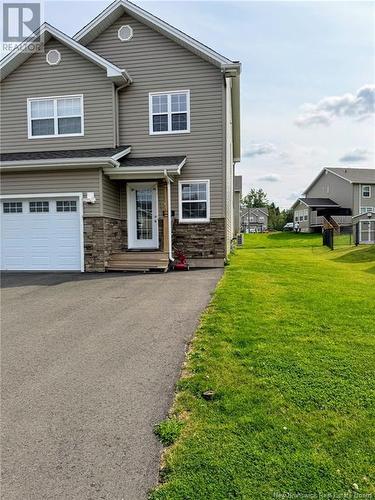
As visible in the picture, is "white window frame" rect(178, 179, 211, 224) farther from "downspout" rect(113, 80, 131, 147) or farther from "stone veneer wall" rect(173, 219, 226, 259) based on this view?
"downspout" rect(113, 80, 131, 147)

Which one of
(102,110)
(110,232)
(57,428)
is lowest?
(57,428)

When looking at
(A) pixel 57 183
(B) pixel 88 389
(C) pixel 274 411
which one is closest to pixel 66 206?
(A) pixel 57 183

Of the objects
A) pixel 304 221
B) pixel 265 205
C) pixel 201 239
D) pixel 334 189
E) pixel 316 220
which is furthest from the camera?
pixel 265 205

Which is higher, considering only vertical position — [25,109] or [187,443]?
[25,109]

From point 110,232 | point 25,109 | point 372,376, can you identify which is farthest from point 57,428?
point 25,109

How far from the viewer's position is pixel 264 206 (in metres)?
95.9

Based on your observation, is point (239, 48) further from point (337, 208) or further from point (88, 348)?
point (337, 208)

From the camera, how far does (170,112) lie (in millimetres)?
13680

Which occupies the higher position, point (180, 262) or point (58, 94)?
point (58, 94)

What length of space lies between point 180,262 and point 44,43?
9.76 meters

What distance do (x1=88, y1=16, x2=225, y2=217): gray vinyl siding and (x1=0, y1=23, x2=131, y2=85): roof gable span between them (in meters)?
0.75

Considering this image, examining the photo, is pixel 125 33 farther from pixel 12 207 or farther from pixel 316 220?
pixel 316 220

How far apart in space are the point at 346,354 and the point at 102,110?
12.2 m

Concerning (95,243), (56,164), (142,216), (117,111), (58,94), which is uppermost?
(58,94)
